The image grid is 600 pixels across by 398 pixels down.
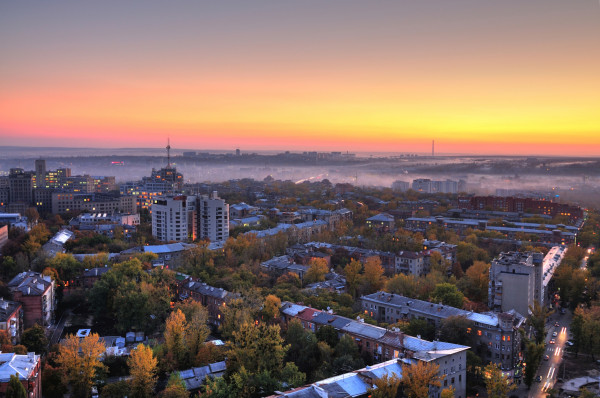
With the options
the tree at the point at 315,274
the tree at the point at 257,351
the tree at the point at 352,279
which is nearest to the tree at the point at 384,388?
the tree at the point at 257,351

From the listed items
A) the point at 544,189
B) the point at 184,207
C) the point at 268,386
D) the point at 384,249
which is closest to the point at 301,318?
the point at 268,386

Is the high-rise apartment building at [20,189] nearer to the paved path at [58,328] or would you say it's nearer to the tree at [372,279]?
the paved path at [58,328]

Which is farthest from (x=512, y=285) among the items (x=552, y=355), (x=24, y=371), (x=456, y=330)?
(x=24, y=371)

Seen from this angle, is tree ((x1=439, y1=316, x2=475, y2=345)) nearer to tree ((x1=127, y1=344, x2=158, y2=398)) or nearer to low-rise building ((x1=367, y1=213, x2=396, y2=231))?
tree ((x1=127, y1=344, x2=158, y2=398))

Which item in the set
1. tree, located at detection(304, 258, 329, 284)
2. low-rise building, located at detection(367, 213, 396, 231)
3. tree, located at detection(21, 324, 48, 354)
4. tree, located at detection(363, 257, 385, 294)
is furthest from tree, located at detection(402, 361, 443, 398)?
low-rise building, located at detection(367, 213, 396, 231)

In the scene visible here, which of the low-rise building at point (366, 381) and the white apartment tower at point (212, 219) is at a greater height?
the white apartment tower at point (212, 219)
